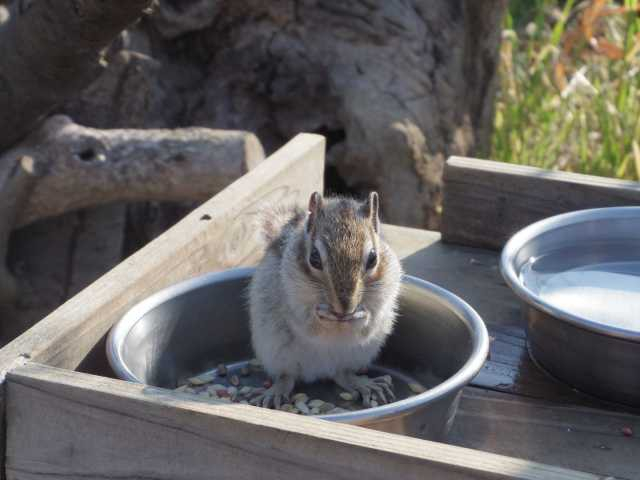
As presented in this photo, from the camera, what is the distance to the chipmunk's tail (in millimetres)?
1866

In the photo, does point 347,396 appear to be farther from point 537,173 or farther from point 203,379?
point 537,173

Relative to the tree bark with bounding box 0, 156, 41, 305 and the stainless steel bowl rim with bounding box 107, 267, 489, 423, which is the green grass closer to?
the tree bark with bounding box 0, 156, 41, 305

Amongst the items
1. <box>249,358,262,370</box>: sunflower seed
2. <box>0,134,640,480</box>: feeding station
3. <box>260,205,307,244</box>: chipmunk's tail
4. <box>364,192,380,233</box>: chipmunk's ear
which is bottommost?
<box>249,358,262,370</box>: sunflower seed

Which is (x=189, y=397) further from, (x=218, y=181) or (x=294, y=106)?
(x=294, y=106)

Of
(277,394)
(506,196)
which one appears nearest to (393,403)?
(277,394)

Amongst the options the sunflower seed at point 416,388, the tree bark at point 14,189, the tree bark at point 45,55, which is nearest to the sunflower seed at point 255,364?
the sunflower seed at point 416,388

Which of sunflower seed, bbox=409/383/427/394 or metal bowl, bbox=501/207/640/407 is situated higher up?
metal bowl, bbox=501/207/640/407

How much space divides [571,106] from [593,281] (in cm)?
286

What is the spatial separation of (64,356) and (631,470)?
0.87 meters

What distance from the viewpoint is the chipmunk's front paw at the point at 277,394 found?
1.71 m

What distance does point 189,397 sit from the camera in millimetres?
1297

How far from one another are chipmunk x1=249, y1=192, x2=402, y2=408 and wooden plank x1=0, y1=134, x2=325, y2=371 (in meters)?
0.19

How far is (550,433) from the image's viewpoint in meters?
1.57

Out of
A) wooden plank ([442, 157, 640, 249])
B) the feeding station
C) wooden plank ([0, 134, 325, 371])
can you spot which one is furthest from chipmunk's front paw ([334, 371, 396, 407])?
wooden plank ([442, 157, 640, 249])
